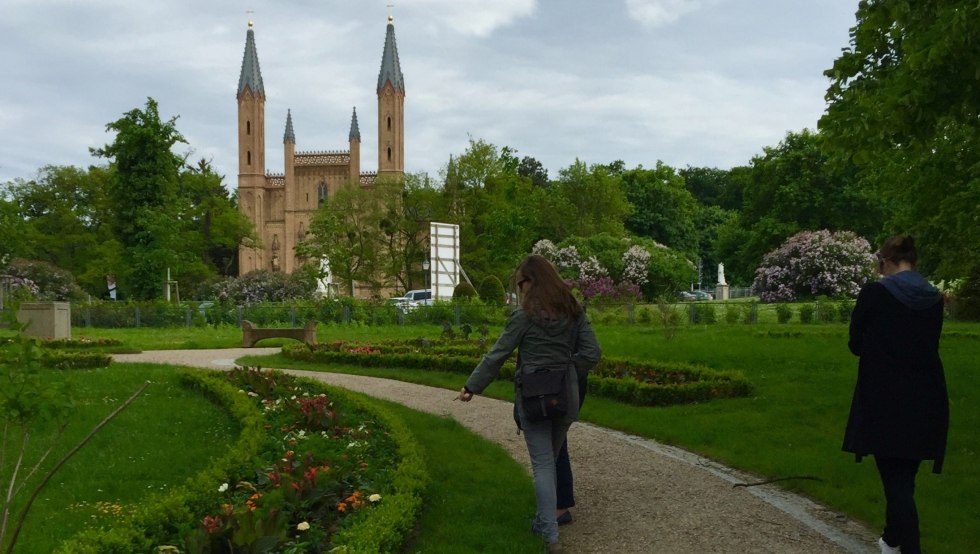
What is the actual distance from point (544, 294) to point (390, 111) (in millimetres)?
76062

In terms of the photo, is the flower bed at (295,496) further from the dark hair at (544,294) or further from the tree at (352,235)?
the tree at (352,235)

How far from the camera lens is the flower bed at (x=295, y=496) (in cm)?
450

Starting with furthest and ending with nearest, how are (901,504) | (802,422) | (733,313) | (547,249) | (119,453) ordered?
(547,249), (733,313), (802,422), (119,453), (901,504)

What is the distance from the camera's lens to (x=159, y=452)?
762cm

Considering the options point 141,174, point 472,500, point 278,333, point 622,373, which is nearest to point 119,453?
point 472,500

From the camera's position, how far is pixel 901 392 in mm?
4805

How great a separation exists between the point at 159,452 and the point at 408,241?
40.4 m

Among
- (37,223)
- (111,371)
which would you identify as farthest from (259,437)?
(37,223)

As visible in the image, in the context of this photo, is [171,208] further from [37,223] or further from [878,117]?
[878,117]

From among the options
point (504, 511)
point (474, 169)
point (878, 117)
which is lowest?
point (504, 511)

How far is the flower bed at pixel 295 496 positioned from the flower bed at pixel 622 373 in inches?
141

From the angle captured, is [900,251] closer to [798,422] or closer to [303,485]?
[303,485]

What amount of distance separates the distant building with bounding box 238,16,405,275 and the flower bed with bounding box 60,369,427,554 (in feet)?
234

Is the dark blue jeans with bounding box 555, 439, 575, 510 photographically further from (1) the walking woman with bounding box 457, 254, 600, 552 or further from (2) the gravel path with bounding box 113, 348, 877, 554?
(1) the walking woman with bounding box 457, 254, 600, 552
